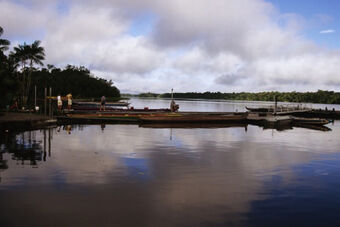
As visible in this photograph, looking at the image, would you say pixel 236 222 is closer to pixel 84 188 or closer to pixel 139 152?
pixel 84 188

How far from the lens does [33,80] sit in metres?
70.9

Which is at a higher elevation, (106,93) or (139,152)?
(106,93)

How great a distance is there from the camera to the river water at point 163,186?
351 inches

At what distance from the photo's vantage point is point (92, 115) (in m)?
38.0

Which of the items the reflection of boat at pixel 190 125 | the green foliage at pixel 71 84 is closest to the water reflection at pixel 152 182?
the reflection of boat at pixel 190 125

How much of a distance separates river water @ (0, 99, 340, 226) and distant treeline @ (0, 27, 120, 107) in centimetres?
1350

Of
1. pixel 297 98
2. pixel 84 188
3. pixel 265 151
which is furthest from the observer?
pixel 297 98

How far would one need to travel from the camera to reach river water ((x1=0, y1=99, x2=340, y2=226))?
8.91 m

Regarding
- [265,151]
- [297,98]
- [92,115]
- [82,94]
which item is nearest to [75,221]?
[265,151]

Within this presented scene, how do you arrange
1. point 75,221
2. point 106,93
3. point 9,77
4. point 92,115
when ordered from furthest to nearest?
point 106,93
point 92,115
point 9,77
point 75,221

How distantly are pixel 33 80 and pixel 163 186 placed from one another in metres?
68.0

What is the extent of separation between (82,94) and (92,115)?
59.8 metres

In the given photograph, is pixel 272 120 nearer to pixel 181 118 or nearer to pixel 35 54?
pixel 181 118

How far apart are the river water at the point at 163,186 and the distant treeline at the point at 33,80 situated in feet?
44.3
